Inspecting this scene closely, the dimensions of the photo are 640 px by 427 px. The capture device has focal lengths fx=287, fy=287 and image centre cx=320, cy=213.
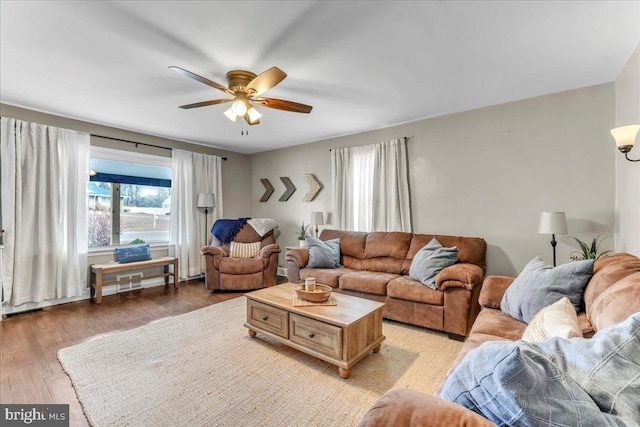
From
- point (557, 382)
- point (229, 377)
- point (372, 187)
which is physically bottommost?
point (229, 377)

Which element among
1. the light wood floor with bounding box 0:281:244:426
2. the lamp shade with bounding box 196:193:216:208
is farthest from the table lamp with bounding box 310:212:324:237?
the lamp shade with bounding box 196:193:216:208

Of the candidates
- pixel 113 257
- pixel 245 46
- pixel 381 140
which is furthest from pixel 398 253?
pixel 113 257

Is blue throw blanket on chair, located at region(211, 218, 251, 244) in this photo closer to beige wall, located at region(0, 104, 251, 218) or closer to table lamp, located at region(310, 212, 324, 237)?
beige wall, located at region(0, 104, 251, 218)

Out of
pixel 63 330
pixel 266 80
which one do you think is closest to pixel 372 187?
pixel 266 80

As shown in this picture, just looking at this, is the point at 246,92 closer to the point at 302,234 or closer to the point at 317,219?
the point at 317,219

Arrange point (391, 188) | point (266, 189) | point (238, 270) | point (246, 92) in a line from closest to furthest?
1. point (246, 92)
2. point (391, 188)
3. point (238, 270)
4. point (266, 189)

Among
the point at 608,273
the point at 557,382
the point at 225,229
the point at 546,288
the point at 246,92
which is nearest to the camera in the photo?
the point at 557,382

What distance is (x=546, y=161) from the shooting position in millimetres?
3113

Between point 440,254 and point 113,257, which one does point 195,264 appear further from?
point 440,254

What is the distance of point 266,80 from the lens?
2.21 m

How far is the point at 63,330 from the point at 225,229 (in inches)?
96.2

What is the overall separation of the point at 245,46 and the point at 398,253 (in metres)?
2.87

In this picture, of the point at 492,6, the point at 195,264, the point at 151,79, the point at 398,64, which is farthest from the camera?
the point at 195,264

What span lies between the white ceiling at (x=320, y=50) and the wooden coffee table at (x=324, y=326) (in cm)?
204
